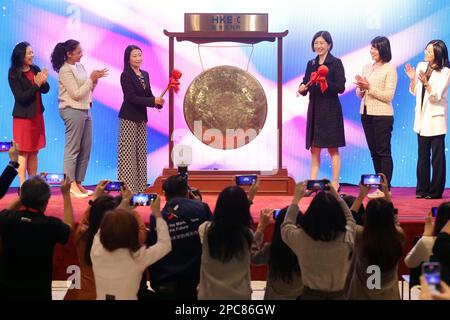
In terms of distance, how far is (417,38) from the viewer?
6770 mm

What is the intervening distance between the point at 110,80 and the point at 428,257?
422 cm

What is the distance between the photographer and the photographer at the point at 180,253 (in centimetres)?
335

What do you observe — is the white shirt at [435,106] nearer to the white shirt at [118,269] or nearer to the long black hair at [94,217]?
the long black hair at [94,217]

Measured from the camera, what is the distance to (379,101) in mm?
5488

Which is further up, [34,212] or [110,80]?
[110,80]

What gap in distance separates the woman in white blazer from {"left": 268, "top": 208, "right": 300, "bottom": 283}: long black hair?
2.61m

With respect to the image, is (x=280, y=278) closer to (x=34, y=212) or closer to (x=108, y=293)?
(x=108, y=293)

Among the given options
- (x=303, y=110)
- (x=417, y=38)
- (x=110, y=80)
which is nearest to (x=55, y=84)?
(x=110, y=80)

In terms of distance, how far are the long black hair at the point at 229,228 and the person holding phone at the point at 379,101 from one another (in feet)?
7.85

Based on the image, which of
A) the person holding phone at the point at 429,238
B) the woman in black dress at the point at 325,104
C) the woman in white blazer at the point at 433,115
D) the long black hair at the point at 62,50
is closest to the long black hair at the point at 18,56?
the long black hair at the point at 62,50

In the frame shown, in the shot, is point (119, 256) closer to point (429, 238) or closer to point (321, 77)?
point (429, 238)

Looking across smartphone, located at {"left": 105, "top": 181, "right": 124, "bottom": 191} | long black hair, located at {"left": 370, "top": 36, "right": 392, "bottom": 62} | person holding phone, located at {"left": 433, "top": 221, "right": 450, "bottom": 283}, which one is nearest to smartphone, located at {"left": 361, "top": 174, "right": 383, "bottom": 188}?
person holding phone, located at {"left": 433, "top": 221, "right": 450, "bottom": 283}
